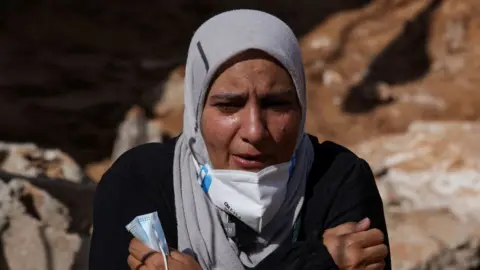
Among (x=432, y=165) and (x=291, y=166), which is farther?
(x=432, y=165)

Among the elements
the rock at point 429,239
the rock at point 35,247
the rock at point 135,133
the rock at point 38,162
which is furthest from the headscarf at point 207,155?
the rock at point 135,133

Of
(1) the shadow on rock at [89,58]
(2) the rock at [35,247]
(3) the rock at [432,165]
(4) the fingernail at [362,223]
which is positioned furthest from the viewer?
(1) the shadow on rock at [89,58]

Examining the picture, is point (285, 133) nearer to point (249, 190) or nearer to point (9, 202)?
point (249, 190)

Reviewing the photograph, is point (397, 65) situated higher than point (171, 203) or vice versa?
point (397, 65)

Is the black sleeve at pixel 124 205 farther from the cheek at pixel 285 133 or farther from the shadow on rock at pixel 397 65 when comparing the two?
the shadow on rock at pixel 397 65

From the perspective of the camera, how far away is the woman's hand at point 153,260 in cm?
186

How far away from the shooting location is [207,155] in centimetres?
197

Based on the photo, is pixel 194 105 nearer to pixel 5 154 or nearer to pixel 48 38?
pixel 5 154

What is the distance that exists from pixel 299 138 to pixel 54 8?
25.7 ft

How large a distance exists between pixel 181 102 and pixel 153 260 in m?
5.62

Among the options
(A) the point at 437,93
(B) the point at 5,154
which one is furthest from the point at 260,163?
(A) the point at 437,93

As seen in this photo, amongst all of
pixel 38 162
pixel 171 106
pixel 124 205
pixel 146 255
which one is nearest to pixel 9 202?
pixel 38 162

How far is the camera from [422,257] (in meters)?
3.56

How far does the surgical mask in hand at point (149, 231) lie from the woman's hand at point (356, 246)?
352 millimetres
